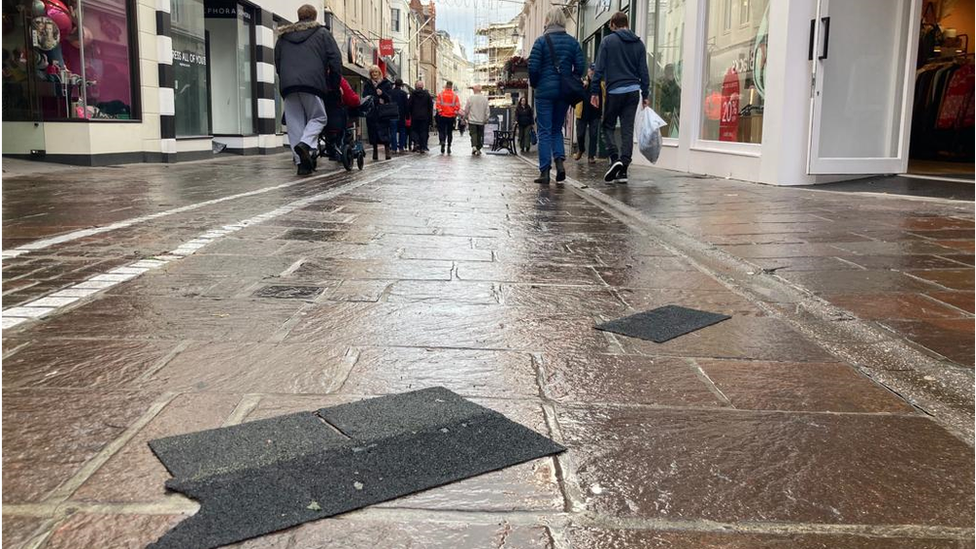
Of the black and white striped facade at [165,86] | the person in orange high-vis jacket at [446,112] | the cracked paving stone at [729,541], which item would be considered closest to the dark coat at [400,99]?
the person in orange high-vis jacket at [446,112]

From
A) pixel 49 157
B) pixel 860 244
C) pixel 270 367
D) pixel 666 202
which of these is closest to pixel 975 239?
pixel 860 244

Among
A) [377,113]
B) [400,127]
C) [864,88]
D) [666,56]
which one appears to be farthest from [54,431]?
[400,127]

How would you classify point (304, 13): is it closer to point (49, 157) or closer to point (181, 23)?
point (49, 157)

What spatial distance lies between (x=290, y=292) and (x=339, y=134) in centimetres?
873

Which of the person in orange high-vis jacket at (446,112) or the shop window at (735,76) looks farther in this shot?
the person in orange high-vis jacket at (446,112)

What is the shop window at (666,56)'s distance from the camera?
48.0 feet

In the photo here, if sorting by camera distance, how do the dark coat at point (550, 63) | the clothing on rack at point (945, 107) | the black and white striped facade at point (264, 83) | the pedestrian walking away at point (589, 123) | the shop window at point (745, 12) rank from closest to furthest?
the dark coat at point (550, 63), the shop window at point (745, 12), the clothing on rack at point (945, 107), the pedestrian walking away at point (589, 123), the black and white striped facade at point (264, 83)

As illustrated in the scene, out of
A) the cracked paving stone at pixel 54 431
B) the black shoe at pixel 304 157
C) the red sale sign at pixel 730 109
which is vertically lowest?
the cracked paving stone at pixel 54 431

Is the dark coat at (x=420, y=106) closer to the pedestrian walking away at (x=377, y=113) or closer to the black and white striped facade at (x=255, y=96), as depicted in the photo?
the pedestrian walking away at (x=377, y=113)

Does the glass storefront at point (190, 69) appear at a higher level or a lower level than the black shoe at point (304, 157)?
higher

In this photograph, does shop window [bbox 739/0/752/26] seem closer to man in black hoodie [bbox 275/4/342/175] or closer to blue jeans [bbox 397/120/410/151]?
man in black hoodie [bbox 275/4/342/175]

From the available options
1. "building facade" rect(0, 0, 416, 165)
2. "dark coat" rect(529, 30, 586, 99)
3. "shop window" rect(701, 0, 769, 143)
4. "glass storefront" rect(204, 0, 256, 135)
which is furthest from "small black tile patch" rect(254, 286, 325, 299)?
"glass storefront" rect(204, 0, 256, 135)

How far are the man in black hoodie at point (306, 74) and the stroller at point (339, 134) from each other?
580 mm

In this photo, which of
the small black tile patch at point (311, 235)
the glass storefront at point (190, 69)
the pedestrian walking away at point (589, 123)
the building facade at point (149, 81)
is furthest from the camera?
the pedestrian walking away at point (589, 123)
